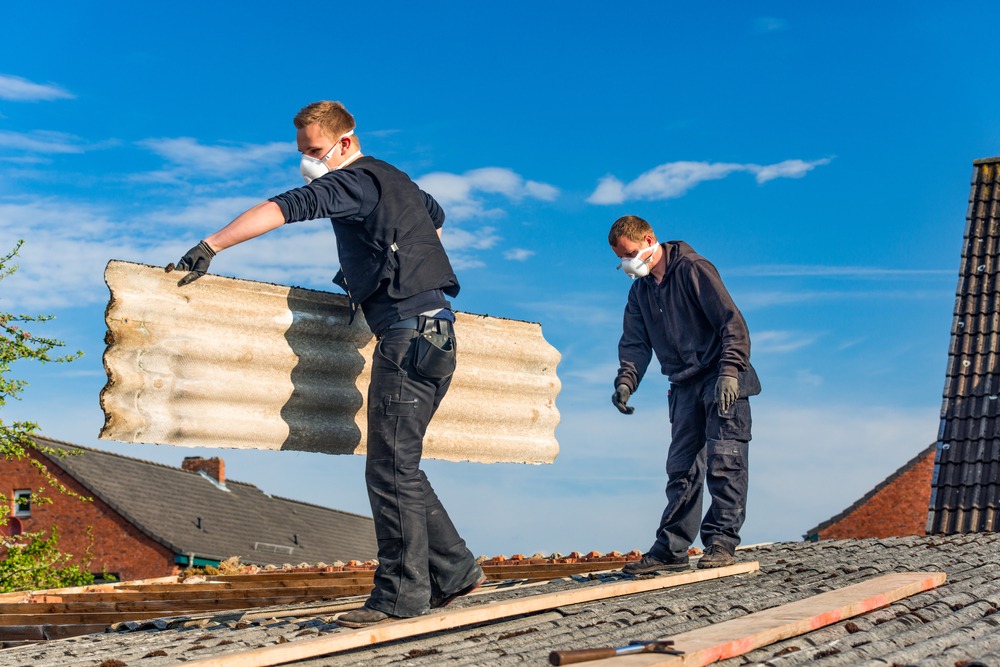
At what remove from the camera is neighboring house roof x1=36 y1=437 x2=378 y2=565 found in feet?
87.6

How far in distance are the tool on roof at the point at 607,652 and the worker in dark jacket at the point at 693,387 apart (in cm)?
261

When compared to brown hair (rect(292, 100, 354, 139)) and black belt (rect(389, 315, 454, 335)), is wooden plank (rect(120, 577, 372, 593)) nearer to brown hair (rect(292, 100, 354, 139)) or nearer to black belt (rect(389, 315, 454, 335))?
black belt (rect(389, 315, 454, 335))

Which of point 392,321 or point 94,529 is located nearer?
point 392,321

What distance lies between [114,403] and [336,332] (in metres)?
1.23

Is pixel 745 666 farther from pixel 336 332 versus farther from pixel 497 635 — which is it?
pixel 336 332

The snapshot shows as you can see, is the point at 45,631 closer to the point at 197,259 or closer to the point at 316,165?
the point at 197,259

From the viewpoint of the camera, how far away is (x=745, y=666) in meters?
3.66

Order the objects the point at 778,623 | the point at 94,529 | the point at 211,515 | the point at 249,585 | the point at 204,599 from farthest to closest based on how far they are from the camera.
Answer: the point at 211,515 → the point at 94,529 → the point at 249,585 → the point at 204,599 → the point at 778,623

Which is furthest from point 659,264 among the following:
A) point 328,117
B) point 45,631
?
point 45,631

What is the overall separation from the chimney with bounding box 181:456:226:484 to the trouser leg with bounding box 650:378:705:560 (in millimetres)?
28288

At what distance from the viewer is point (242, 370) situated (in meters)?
5.66

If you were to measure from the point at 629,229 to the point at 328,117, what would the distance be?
214 cm

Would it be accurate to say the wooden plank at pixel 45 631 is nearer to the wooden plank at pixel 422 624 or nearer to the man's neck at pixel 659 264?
the wooden plank at pixel 422 624

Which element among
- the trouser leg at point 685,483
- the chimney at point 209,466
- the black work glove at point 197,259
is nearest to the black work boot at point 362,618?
the black work glove at point 197,259
